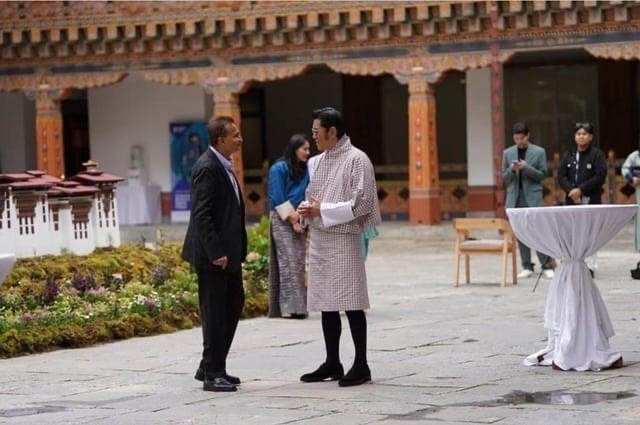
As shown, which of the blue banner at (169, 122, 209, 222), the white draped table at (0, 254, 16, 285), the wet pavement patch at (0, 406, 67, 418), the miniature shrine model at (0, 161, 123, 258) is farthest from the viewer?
the blue banner at (169, 122, 209, 222)

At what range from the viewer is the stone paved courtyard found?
7.95 m

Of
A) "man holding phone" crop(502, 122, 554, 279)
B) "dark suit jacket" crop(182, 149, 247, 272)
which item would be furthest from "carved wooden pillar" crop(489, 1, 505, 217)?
"dark suit jacket" crop(182, 149, 247, 272)

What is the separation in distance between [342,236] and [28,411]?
81.0 inches

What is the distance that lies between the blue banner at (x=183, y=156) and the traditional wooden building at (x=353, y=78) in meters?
0.34

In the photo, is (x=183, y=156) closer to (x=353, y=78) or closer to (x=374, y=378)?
(x=353, y=78)

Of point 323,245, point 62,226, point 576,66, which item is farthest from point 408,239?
point 323,245

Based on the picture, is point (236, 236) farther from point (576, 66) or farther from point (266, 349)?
point (576, 66)

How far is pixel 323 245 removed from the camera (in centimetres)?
916

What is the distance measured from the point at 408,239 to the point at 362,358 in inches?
658

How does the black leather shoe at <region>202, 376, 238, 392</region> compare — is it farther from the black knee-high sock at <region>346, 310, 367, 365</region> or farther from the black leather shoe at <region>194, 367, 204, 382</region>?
the black knee-high sock at <region>346, 310, 367, 365</region>

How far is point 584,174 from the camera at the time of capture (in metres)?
15.3

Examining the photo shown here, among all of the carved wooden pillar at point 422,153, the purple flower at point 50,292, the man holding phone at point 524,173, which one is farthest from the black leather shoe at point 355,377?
the carved wooden pillar at point 422,153

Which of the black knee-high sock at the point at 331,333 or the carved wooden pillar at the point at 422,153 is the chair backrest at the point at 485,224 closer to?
the black knee-high sock at the point at 331,333

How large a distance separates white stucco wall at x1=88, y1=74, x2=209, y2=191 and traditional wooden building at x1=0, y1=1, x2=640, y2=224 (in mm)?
28
